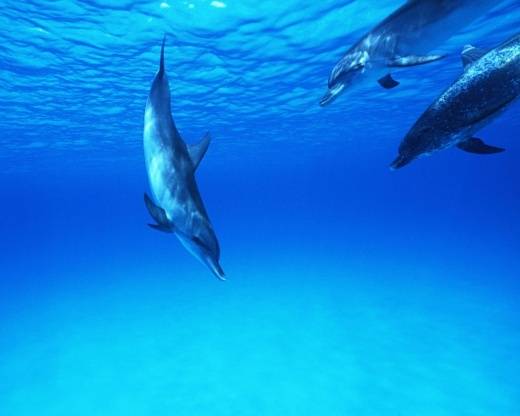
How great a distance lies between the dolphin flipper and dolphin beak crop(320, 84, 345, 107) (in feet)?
7.30

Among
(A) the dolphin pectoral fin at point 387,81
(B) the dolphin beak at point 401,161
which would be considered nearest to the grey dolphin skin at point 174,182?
(B) the dolphin beak at point 401,161

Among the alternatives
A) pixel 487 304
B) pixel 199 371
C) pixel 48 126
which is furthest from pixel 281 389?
pixel 48 126

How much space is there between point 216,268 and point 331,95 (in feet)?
8.38

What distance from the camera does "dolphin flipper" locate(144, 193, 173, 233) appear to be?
121 inches

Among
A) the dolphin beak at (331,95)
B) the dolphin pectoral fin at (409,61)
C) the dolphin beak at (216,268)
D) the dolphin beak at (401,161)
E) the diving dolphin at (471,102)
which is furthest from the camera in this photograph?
the dolphin beak at (331,95)

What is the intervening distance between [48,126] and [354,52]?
94.6 feet

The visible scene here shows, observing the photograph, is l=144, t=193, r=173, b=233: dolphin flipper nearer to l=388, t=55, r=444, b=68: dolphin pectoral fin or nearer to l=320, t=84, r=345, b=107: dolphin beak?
l=320, t=84, r=345, b=107: dolphin beak

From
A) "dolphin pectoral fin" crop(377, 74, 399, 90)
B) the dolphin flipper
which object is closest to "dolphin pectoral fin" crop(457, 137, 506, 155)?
the dolphin flipper

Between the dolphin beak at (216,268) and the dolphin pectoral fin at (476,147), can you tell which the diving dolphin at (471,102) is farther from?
the dolphin beak at (216,268)

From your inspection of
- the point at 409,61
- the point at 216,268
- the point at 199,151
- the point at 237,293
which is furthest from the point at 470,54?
the point at 237,293

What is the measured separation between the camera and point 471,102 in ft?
5.68

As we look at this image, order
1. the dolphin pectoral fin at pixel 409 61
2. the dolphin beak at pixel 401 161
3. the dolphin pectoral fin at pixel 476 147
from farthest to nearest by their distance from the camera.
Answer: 1. the dolphin pectoral fin at pixel 409 61
2. the dolphin pectoral fin at pixel 476 147
3. the dolphin beak at pixel 401 161

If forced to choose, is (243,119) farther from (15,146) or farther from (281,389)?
(281,389)

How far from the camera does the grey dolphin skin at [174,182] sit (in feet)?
9.94
